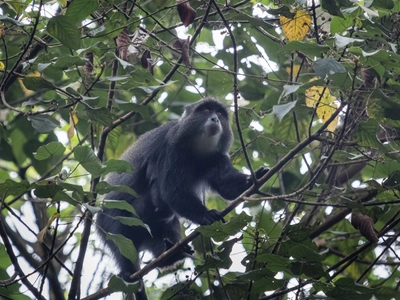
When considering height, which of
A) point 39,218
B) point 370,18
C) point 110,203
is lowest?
point 110,203

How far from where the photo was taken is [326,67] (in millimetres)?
3283

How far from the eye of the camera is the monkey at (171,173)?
6.55 m

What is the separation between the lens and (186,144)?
22.8 feet

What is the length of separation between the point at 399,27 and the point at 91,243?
5.61 metres

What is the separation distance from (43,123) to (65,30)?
747 millimetres

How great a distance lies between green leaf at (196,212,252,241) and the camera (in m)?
3.96

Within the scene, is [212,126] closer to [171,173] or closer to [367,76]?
[171,173]

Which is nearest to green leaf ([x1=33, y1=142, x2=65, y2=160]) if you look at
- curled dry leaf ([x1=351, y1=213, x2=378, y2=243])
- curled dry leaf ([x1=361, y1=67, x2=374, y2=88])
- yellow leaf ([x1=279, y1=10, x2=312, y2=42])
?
yellow leaf ([x1=279, y1=10, x2=312, y2=42])

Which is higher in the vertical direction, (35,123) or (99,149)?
(99,149)

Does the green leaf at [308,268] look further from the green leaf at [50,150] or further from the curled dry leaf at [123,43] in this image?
the curled dry leaf at [123,43]

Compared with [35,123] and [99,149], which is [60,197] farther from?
[99,149]

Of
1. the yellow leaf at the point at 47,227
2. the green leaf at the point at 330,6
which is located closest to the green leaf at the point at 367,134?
the green leaf at the point at 330,6

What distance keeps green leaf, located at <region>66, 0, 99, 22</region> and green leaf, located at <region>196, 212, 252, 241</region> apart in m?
1.62

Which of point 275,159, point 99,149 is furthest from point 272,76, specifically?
point 99,149
